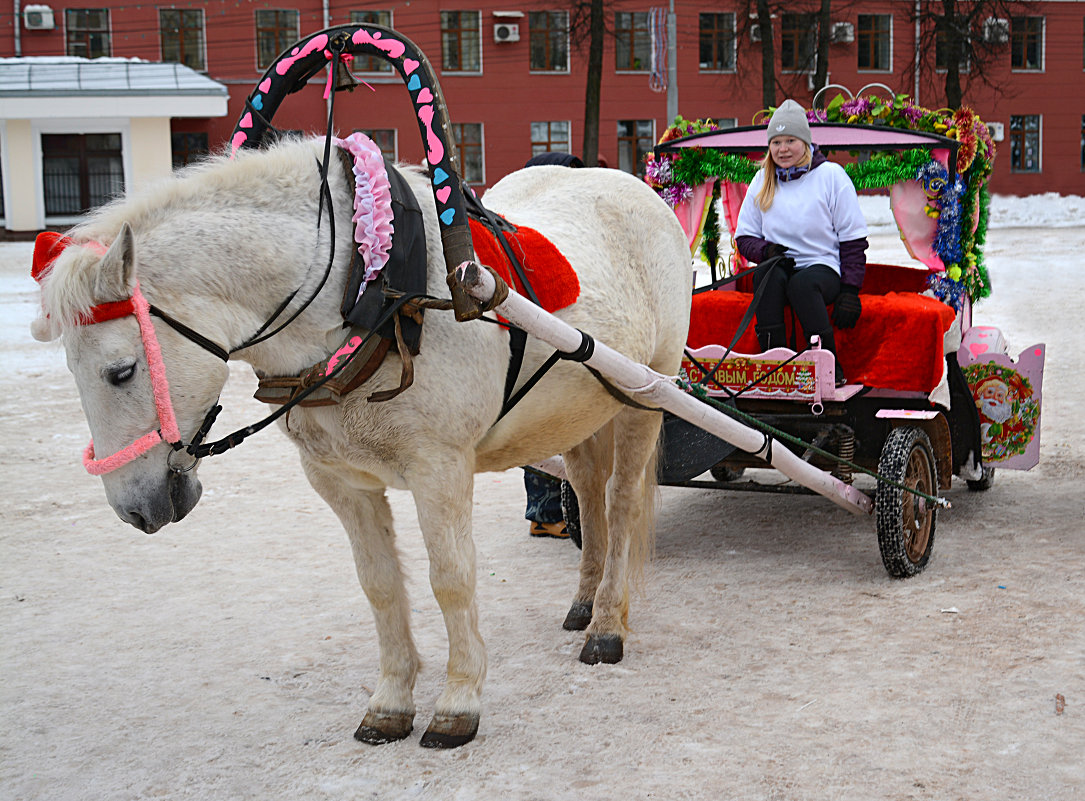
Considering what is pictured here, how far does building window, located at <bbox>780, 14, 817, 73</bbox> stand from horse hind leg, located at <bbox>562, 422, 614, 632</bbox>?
3136 cm

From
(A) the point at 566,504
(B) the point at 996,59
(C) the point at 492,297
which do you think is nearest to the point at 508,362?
(C) the point at 492,297

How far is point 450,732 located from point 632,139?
103 feet

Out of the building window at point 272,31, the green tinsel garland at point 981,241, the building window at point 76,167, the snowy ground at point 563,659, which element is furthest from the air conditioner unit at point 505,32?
the green tinsel garland at point 981,241

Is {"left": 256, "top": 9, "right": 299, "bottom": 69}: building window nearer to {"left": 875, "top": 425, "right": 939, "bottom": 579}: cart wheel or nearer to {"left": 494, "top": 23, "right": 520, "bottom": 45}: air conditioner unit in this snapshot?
{"left": 494, "top": 23, "right": 520, "bottom": 45}: air conditioner unit

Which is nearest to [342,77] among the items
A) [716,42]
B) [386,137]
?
[386,137]

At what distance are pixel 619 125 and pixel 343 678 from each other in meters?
30.8

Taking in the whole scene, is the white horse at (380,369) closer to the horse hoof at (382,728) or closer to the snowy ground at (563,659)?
the horse hoof at (382,728)

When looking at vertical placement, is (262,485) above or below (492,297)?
below

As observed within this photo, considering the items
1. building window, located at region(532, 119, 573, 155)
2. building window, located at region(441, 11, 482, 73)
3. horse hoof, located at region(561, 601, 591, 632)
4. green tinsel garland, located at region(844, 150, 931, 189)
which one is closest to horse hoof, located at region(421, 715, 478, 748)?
horse hoof, located at region(561, 601, 591, 632)

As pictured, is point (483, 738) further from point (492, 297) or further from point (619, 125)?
point (619, 125)

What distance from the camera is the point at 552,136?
33.0 meters

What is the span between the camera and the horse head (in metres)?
2.59

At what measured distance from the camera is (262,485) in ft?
22.6

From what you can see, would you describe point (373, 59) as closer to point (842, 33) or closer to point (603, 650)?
point (842, 33)
